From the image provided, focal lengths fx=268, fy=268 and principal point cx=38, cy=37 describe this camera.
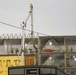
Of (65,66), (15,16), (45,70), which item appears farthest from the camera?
(15,16)

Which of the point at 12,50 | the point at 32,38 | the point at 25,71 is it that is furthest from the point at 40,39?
the point at 25,71

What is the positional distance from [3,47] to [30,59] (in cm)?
117

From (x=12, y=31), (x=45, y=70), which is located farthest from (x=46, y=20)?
(x=45, y=70)

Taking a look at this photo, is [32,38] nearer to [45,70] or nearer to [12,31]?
[12,31]

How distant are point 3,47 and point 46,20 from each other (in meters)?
1.80

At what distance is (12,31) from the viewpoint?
30.9ft

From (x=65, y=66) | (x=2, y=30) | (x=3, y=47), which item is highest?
(x=2, y=30)

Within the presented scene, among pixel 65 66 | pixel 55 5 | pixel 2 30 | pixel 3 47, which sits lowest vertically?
pixel 65 66

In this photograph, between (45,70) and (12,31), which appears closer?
(45,70)

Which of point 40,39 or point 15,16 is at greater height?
point 15,16

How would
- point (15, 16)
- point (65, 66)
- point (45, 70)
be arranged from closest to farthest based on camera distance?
point (45, 70)
point (65, 66)
point (15, 16)

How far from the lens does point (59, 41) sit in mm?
9430

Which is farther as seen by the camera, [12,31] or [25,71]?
[12,31]

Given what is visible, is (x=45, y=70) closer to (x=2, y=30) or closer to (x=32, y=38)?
(x=32, y=38)
